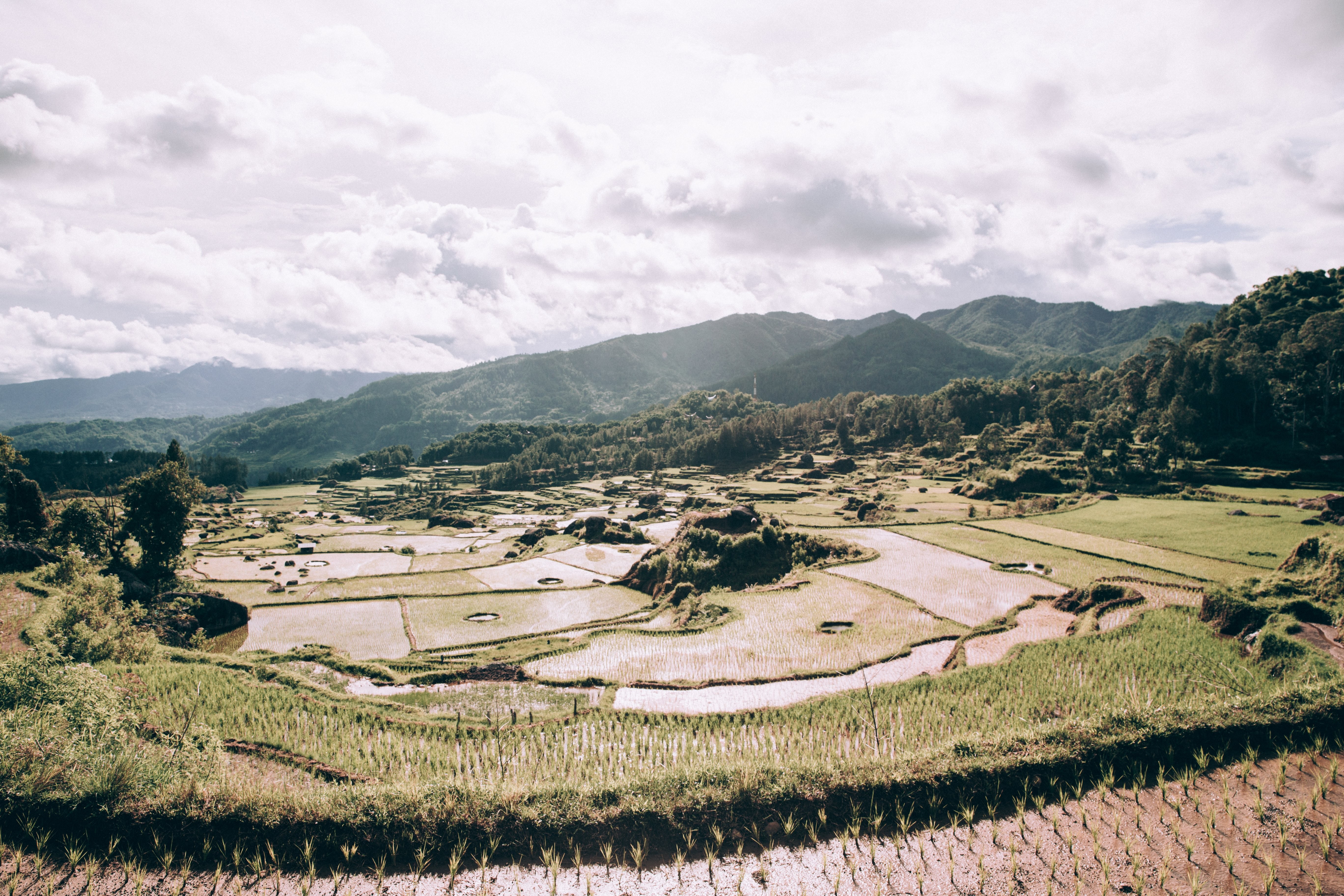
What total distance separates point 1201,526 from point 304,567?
300ft

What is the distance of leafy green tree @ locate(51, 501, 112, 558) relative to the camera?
44.0m

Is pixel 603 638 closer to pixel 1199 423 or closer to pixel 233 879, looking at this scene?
pixel 233 879

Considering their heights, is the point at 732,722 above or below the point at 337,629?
above

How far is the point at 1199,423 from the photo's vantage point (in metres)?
93.1

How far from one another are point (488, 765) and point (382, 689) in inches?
471

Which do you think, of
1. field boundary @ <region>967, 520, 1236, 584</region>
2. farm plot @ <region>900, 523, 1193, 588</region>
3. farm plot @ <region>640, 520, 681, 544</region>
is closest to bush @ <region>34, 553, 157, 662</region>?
farm plot @ <region>640, 520, 681, 544</region>

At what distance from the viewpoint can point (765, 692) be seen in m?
23.5

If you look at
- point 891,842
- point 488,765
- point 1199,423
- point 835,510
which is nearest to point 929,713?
point 891,842

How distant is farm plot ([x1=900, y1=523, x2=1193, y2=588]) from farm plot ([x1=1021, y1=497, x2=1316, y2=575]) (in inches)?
244

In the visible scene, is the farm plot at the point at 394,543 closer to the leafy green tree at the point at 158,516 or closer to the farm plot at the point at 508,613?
the farm plot at the point at 508,613

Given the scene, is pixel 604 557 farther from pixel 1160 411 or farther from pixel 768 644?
pixel 1160 411

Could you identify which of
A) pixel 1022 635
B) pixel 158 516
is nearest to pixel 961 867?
pixel 1022 635

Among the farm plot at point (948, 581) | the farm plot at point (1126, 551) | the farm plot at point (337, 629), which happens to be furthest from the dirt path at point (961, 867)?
the farm plot at point (1126, 551)

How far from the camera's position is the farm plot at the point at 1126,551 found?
37375 millimetres
